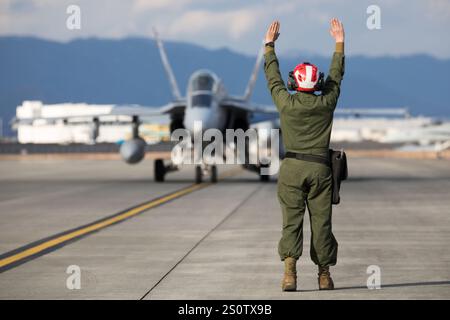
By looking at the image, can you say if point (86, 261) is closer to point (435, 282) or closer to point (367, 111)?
point (435, 282)

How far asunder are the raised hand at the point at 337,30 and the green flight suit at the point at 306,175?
0.60 metres

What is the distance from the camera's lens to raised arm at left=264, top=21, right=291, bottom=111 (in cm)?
874

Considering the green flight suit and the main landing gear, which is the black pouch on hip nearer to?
the green flight suit

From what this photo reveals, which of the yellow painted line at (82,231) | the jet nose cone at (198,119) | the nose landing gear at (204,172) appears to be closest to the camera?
the yellow painted line at (82,231)

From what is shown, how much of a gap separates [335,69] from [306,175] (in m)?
1.01

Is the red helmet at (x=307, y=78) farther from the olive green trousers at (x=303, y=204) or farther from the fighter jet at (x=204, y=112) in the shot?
the fighter jet at (x=204, y=112)

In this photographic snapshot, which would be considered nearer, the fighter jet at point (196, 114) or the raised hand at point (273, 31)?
the raised hand at point (273, 31)

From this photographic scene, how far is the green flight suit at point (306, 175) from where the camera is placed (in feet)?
28.4

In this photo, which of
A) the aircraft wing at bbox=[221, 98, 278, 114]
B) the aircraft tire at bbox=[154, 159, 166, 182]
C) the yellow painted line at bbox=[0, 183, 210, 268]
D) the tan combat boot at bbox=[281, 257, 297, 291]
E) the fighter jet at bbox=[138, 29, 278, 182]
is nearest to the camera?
the tan combat boot at bbox=[281, 257, 297, 291]

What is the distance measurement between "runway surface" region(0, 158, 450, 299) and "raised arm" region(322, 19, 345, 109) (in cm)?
164

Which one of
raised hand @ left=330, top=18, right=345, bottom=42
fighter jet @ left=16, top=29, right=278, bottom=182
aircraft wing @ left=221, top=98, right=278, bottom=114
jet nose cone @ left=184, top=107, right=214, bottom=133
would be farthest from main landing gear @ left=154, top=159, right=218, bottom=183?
raised hand @ left=330, top=18, right=345, bottom=42

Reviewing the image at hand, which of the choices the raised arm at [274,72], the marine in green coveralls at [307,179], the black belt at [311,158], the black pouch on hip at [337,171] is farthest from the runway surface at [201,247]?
the raised arm at [274,72]

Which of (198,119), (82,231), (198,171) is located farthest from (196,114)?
(82,231)

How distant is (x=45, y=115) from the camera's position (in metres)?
33.3
